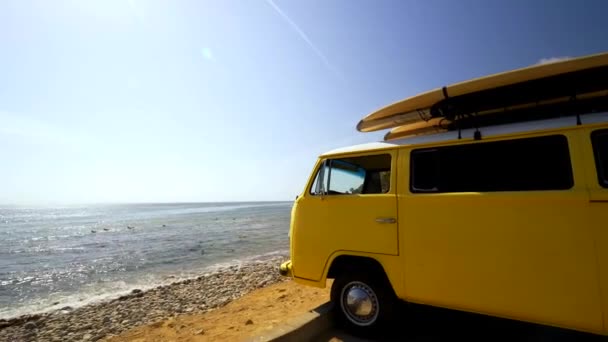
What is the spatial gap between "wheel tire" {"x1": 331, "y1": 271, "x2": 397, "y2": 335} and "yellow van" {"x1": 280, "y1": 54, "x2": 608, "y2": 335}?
0.7 inches

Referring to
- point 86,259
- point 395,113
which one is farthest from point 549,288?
point 86,259

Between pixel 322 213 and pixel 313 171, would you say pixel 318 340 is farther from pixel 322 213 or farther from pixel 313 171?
pixel 313 171

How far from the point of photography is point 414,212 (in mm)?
3836

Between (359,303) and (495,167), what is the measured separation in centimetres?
252

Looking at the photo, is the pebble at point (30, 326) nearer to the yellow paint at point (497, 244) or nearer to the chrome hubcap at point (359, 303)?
the chrome hubcap at point (359, 303)

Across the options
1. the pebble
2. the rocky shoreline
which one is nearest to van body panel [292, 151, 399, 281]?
the rocky shoreline

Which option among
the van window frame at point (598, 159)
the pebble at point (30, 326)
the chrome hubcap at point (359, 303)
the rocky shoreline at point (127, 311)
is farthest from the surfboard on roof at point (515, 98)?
the pebble at point (30, 326)

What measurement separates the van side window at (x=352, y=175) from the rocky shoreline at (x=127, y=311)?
6036 mm

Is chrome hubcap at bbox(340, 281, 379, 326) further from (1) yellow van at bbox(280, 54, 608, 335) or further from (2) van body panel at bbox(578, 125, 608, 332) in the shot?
(2) van body panel at bbox(578, 125, 608, 332)

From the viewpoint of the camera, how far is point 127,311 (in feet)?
29.9

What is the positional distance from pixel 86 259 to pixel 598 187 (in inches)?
1056

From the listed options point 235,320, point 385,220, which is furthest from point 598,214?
point 235,320

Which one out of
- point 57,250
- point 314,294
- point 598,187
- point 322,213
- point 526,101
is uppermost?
point 526,101

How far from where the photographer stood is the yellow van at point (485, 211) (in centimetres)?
299
